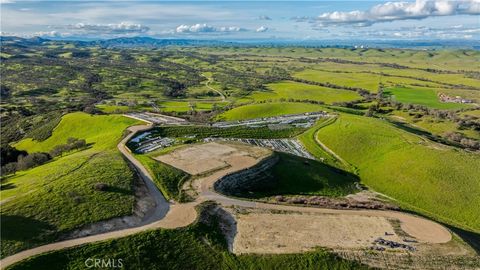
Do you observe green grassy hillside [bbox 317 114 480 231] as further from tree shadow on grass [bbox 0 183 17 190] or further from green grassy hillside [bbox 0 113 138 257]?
tree shadow on grass [bbox 0 183 17 190]

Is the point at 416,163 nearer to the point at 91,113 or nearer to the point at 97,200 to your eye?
the point at 97,200

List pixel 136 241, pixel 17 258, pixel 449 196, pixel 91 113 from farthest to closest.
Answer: pixel 91 113
pixel 449 196
pixel 136 241
pixel 17 258

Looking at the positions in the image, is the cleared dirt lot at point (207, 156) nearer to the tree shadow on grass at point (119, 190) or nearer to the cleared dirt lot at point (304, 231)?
the tree shadow on grass at point (119, 190)

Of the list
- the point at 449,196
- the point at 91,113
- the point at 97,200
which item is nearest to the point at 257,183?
the point at 97,200

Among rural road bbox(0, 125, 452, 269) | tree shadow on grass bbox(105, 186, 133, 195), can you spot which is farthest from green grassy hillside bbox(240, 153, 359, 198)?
tree shadow on grass bbox(105, 186, 133, 195)

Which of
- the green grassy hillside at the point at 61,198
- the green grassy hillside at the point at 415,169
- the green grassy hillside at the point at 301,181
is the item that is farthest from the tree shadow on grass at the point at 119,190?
the green grassy hillside at the point at 415,169

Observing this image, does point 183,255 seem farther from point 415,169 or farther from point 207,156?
point 415,169
